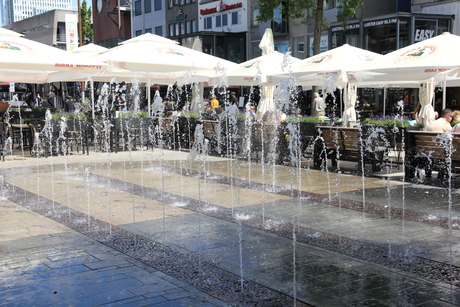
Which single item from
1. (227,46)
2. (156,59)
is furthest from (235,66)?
(227,46)

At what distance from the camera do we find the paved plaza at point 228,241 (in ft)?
13.4

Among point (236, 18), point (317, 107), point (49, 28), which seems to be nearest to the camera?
point (317, 107)

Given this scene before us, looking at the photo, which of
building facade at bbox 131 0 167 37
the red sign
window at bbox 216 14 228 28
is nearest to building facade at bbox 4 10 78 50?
building facade at bbox 131 0 167 37

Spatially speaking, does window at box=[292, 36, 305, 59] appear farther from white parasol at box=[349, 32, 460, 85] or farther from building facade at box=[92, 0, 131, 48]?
building facade at box=[92, 0, 131, 48]

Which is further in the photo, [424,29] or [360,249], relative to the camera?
[424,29]

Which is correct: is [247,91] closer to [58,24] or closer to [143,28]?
[143,28]

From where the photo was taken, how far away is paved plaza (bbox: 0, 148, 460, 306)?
4.09 m

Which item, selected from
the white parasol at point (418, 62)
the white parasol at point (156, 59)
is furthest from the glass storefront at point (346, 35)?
the white parasol at point (418, 62)

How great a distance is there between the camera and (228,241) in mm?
5551

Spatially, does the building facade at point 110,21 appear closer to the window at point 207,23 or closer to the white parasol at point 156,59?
the window at point 207,23

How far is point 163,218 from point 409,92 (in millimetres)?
20693

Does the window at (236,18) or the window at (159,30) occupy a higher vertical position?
the window at (159,30)

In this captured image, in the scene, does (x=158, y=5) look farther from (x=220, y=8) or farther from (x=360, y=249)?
(x=360, y=249)

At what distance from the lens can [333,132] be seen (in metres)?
10.6
